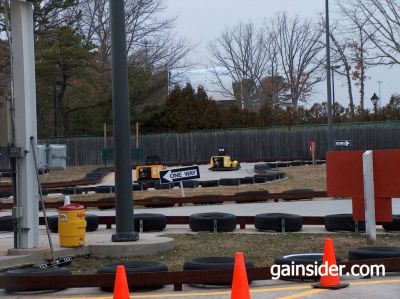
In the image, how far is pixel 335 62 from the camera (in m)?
74.5

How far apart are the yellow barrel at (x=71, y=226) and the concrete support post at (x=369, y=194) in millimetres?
5177

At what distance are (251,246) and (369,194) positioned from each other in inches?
94.9

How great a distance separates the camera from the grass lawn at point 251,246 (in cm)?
1095

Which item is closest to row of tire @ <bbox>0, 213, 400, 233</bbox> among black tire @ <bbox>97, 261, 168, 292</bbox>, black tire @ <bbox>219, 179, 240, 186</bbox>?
black tire @ <bbox>97, 261, 168, 292</bbox>

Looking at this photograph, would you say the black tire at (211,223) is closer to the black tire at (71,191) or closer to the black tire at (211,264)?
the black tire at (211,264)

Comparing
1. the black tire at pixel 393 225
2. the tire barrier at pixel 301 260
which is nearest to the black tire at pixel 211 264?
the tire barrier at pixel 301 260

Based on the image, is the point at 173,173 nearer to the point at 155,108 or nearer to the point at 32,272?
the point at 32,272

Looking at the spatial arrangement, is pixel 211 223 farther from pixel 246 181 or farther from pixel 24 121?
pixel 246 181

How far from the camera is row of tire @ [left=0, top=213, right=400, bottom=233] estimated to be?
13.8 m

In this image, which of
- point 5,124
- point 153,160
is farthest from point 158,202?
point 153,160

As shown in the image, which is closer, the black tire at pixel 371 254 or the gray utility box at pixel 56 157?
the black tire at pixel 371 254

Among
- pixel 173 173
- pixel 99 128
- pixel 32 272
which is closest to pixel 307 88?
pixel 99 128

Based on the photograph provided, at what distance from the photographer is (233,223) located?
1427cm

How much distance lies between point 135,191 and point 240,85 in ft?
188
